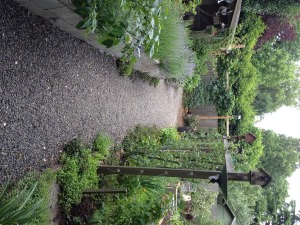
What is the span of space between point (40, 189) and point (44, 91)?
1.05m

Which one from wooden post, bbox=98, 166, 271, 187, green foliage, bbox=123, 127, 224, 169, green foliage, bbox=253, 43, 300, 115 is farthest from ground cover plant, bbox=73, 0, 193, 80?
green foliage, bbox=253, 43, 300, 115

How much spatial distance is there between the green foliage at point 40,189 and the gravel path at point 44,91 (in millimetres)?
96

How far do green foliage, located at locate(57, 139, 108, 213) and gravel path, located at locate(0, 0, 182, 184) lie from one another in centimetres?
19

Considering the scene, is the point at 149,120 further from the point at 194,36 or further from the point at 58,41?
the point at 58,41

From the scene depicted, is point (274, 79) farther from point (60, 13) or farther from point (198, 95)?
point (60, 13)

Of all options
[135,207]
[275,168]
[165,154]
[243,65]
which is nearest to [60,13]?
[135,207]

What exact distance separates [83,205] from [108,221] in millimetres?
422

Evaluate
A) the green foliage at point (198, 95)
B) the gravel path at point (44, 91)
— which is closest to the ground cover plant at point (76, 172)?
the gravel path at point (44, 91)

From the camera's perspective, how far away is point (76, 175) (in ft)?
12.9

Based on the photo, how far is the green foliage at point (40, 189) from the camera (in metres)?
2.99

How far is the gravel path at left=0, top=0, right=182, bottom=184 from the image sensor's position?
2.96 meters

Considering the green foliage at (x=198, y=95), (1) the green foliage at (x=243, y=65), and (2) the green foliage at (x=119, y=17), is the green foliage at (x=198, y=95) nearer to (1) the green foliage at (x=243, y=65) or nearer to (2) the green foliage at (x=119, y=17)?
(1) the green foliage at (x=243, y=65)

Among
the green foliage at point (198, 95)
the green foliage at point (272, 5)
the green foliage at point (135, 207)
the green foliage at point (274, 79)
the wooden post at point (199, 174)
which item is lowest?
the green foliage at point (135, 207)

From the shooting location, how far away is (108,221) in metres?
4.00
